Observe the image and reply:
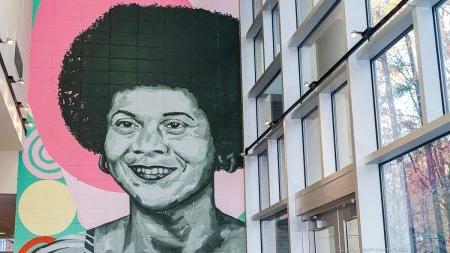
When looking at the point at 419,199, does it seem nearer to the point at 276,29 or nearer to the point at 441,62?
the point at 441,62

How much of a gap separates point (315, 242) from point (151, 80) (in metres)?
4.22

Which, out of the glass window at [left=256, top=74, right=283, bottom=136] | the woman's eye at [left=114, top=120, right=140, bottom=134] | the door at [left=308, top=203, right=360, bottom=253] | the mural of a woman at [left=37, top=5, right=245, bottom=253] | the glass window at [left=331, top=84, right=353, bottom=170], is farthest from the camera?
the woman's eye at [left=114, top=120, right=140, bottom=134]

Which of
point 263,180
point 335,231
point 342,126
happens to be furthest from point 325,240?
point 263,180

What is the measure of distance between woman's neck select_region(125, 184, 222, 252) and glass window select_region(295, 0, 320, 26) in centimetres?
332

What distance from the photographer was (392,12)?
5.59m

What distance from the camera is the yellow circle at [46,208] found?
9.67 meters

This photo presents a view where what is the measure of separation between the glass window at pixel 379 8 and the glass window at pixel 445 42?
2.37ft

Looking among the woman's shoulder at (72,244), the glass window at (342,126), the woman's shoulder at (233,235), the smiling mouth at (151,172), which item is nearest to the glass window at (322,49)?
the glass window at (342,126)

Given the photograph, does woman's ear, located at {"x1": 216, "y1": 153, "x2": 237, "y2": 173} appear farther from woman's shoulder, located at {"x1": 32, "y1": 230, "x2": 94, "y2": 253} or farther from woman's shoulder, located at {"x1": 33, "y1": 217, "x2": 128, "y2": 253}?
woman's shoulder, located at {"x1": 32, "y1": 230, "x2": 94, "y2": 253}

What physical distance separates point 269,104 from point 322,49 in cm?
214

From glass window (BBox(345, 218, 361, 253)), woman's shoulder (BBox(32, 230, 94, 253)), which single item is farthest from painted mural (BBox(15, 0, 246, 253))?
glass window (BBox(345, 218, 361, 253))

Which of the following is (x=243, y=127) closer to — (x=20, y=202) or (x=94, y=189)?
(x=94, y=189)

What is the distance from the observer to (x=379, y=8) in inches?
250

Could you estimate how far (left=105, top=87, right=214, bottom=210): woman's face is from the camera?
33.1 feet
